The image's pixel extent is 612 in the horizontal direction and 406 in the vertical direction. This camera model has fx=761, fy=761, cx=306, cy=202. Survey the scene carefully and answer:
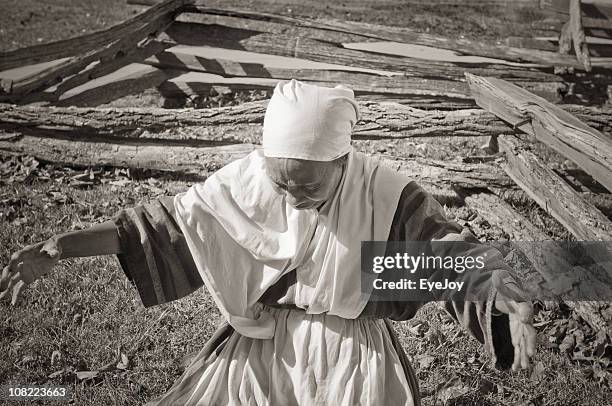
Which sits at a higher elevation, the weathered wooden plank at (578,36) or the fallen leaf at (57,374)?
the weathered wooden plank at (578,36)

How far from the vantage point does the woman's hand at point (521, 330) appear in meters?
2.32

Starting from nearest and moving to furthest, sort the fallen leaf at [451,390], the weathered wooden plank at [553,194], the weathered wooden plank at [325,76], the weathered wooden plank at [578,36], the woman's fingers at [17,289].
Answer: the woman's fingers at [17,289] → the fallen leaf at [451,390] → the weathered wooden plank at [553,194] → the weathered wooden plank at [325,76] → the weathered wooden plank at [578,36]

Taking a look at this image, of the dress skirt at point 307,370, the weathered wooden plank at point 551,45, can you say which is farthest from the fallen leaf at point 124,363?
the weathered wooden plank at point 551,45

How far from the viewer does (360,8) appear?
531 inches

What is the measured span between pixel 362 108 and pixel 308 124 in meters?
3.38

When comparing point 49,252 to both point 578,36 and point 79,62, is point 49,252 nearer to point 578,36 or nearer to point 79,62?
point 79,62

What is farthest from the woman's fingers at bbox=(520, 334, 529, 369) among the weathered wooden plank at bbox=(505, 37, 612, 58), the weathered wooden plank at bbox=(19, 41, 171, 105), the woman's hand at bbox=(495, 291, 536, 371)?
the weathered wooden plank at bbox=(505, 37, 612, 58)

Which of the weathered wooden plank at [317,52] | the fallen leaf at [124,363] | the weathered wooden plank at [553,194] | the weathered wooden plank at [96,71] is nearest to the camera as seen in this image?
the fallen leaf at [124,363]

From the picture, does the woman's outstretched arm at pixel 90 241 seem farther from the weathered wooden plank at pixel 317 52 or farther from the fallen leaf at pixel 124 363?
the weathered wooden plank at pixel 317 52

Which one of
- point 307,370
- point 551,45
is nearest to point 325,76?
point 551,45

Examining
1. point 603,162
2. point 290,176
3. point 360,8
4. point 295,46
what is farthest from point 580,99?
point 290,176

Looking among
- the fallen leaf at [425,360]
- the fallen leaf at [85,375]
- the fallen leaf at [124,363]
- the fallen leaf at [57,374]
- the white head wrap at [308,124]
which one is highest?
the white head wrap at [308,124]

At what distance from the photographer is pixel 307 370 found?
→ 284 centimetres

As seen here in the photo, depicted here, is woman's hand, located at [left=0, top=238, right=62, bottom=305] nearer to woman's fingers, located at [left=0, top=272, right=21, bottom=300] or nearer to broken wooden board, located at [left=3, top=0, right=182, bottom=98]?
woman's fingers, located at [left=0, top=272, right=21, bottom=300]
